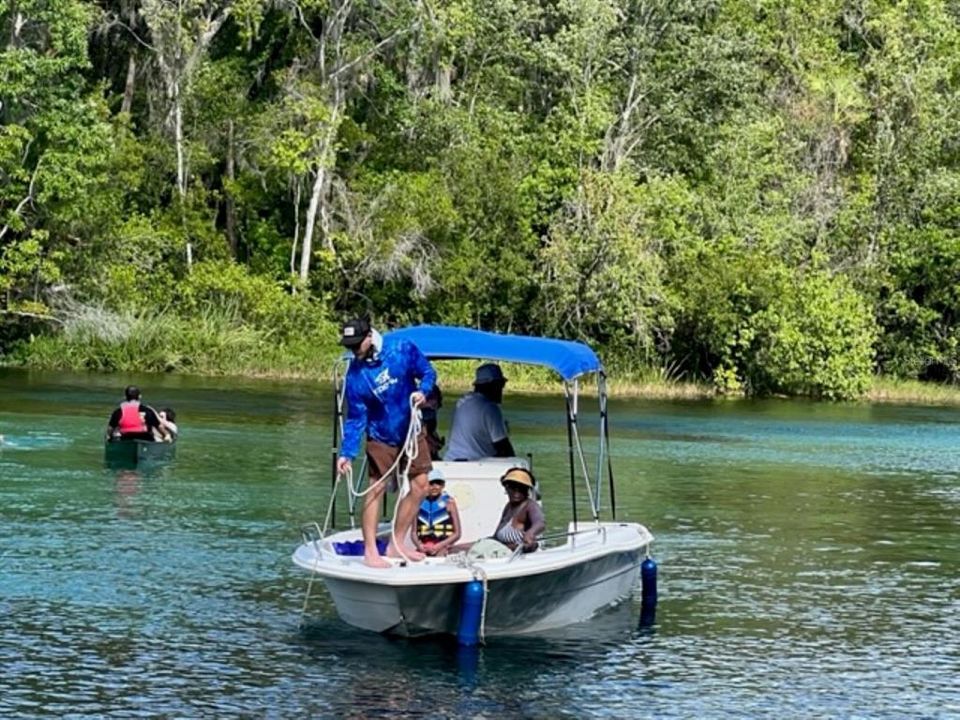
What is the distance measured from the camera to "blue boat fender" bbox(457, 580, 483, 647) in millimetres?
14495

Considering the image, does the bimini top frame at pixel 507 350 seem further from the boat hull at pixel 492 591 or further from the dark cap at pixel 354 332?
the dark cap at pixel 354 332

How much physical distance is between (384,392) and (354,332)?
1.98 feet

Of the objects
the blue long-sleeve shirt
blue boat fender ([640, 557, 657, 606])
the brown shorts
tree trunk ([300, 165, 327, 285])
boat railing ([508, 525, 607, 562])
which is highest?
tree trunk ([300, 165, 327, 285])

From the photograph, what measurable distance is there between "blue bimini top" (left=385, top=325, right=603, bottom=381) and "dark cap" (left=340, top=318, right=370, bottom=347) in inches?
68.8

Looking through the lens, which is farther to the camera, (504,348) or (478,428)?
(478,428)

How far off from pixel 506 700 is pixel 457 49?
5230 centimetres

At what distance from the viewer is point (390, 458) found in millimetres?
15234

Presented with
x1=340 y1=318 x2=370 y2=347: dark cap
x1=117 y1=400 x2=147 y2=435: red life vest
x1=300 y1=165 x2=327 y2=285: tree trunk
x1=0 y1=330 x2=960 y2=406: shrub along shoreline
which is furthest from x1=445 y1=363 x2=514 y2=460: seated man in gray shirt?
x1=300 y1=165 x2=327 y2=285: tree trunk

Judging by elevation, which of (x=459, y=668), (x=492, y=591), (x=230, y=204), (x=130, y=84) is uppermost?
(x=130, y=84)

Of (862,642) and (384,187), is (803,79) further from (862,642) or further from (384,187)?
(862,642)

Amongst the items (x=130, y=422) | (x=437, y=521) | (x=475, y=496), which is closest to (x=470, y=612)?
(x=437, y=521)

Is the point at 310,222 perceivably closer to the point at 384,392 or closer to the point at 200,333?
the point at 200,333

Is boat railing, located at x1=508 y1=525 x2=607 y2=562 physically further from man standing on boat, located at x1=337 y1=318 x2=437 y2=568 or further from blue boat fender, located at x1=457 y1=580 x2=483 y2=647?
man standing on boat, located at x1=337 y1=318 x2=437 y2=568

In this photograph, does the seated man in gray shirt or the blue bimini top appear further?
the seated man in gray shirt
